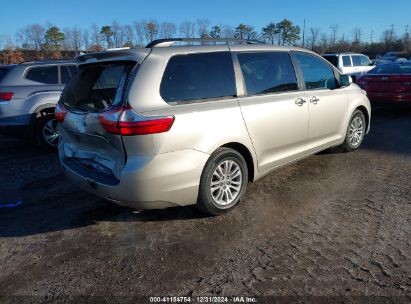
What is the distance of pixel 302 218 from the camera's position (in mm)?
3984

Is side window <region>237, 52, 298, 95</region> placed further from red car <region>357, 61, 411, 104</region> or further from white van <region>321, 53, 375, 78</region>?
white van <region>321, 53, 375, 78</region>

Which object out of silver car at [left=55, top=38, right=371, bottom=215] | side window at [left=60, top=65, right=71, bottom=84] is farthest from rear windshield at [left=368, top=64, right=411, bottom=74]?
side window at [left=60, top=65, right=71, bottom=84]

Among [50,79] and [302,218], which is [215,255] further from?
[50,79]

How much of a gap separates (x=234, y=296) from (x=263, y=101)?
233 cm

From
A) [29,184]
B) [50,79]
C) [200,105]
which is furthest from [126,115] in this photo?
[50,79]

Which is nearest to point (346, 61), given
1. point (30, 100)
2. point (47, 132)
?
point (47, 132)

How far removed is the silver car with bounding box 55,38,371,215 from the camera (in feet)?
11.1

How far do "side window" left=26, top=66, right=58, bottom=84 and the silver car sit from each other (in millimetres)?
3398

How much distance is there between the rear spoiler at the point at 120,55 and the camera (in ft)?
11.6

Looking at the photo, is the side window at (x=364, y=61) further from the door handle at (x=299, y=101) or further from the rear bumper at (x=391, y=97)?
the door handle at (x=299, y=101)

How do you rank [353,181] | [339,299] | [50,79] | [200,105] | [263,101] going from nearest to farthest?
[339,299]
[200,105]
[263,101]
[353,181]
[50,79]

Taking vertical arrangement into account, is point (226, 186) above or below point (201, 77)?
below

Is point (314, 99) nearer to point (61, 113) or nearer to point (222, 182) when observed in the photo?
point (222, 182)

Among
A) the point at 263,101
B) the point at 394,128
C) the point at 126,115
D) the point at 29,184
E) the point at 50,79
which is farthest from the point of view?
the point at 394,128
